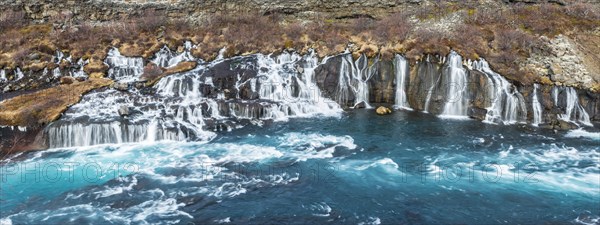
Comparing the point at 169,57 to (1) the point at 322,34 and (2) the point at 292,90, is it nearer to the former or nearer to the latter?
(2) the point at 292,90

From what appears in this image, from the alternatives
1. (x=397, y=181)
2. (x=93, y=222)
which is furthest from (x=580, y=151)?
(x=93, y=222)

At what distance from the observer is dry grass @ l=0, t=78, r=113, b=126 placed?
1090 inches

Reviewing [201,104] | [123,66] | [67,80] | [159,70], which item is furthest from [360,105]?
[67,80]

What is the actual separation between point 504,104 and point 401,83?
7078 millimetres

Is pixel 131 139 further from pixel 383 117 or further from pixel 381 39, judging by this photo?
pixel 381 39

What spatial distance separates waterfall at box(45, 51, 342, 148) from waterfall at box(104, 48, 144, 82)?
2035 millimetres

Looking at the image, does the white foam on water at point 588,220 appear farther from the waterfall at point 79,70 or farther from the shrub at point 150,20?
the shrub at point 150,20

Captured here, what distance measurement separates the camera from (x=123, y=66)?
37.2 m

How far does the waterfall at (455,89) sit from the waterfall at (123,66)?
2286 centimetres

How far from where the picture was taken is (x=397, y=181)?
71.9ft

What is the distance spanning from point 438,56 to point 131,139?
864 inches

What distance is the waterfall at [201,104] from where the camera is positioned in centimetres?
2734

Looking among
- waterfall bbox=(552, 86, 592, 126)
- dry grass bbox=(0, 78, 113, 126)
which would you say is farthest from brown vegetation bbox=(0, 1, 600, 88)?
dry grass bbox=(0, 78, 113, 126)

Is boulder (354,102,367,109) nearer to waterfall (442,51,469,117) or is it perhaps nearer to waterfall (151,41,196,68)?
waterfall (442,51,469,117)
